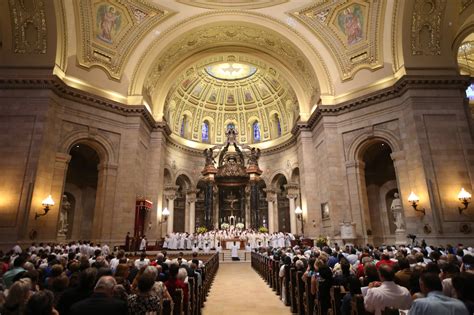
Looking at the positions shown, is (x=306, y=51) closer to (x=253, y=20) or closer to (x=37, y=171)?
(x=253, y=20)

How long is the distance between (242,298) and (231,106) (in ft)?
83.9

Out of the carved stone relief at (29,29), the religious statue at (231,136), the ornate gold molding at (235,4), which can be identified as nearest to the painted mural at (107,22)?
the carved stone relief at (29,29)

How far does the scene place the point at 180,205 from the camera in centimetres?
2911

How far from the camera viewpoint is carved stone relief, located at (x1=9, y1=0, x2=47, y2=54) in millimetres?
14961

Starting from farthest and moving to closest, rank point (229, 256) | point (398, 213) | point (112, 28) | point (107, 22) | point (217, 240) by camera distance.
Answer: point (217, 240)
point (229, 256)
point (112, 28)
point (107, 22)
point (398, 213)

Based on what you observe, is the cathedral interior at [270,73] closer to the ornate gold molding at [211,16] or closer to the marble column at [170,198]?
the ornate gold molding at [211,16]

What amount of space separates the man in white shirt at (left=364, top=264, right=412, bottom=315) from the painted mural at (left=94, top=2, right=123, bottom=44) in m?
19.4

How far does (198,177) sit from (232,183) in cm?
357

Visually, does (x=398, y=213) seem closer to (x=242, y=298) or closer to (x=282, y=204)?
(x=242, y=298)

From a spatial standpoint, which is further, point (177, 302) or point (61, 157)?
point (61, 157)

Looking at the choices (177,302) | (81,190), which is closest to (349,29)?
(177,302)

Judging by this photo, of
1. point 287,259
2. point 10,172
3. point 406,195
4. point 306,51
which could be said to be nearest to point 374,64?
point 306,51

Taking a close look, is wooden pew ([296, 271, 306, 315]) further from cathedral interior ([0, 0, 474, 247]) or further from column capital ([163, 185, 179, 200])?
column capital ([163, 185, 179, 200])

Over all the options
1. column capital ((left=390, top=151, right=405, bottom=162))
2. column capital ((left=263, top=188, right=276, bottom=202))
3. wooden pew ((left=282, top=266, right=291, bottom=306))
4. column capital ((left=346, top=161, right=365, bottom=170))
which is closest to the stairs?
column capital ((left=346, top=161, right=365, bottom=170))
